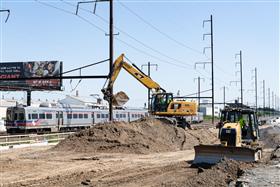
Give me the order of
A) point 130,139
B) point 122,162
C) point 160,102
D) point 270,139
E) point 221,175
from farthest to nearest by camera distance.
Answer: point 270,139, point 160,102, point 130,139, point 122,162, point 221,175

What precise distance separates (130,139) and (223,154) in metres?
9.85

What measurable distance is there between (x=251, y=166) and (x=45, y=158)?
10318mm

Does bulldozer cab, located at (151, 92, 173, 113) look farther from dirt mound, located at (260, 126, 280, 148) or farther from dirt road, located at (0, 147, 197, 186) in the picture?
dirt road, located at (0, 147, 197, 186)

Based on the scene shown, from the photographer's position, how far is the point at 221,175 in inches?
557

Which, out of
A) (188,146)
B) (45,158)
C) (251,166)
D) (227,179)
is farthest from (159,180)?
(188,146)

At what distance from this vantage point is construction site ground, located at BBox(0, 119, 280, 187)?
14523 millimetres

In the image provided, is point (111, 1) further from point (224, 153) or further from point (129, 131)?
point (224, 153)

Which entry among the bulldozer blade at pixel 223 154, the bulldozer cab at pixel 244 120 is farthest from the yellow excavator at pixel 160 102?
the bulldozer blade at pixel 223 154

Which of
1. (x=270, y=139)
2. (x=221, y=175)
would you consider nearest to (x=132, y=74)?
(x=270, y=139)

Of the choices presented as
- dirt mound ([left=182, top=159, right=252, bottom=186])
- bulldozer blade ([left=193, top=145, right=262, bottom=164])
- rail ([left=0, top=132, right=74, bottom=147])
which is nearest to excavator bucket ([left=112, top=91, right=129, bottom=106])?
rail ([left=0, top=132, right=74, bottom=147])

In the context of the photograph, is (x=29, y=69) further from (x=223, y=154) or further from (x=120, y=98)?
(x=223, y=154)

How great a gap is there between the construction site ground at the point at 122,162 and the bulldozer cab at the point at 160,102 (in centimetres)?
296

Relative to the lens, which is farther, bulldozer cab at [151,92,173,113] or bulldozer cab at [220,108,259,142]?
bulldozer cab at [151,92,173,113]

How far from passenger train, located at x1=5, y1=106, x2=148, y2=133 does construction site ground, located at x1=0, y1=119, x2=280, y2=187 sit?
15.7 m
